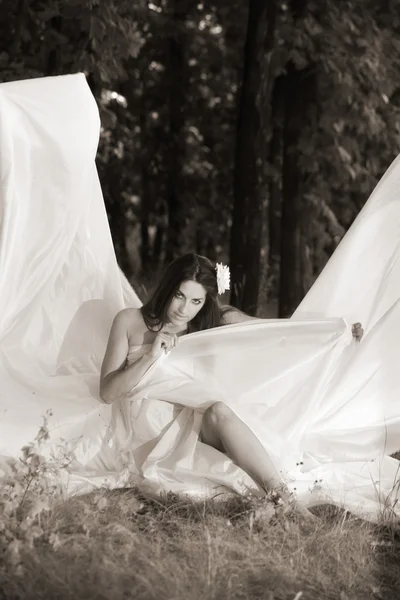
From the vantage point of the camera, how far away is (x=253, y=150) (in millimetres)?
7449

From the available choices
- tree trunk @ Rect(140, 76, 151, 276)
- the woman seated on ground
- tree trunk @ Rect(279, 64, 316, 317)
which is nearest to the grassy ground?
the woman seated on ground

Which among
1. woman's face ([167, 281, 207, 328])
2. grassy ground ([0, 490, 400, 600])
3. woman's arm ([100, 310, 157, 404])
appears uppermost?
woman's face ([167, 281, 207, 328])

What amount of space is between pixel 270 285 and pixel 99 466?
601cm

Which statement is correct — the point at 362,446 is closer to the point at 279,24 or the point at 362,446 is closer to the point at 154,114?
the point at 279,24

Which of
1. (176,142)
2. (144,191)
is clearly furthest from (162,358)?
(144,191)

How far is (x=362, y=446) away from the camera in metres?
4.45

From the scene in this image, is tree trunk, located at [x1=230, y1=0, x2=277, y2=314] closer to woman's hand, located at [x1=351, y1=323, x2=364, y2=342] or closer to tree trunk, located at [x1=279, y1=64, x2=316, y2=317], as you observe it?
tree trunk, located at [x1=279, y1=64, x2=316, y2=317]

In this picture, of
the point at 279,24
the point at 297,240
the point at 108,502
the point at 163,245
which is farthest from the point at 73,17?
the point at 108,502

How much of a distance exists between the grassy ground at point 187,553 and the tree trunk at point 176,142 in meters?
6.06

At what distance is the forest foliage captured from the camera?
7328mm

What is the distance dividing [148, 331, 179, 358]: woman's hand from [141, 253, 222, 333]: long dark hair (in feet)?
0.63

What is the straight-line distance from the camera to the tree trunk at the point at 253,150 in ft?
24.1

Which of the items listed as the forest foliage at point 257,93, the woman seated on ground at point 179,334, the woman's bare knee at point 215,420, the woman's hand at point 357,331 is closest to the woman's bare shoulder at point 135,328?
the woman seated on ground at point 179,334

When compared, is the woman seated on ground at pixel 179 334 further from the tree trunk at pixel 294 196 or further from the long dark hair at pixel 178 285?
the tree trunk at pixel 294 196
